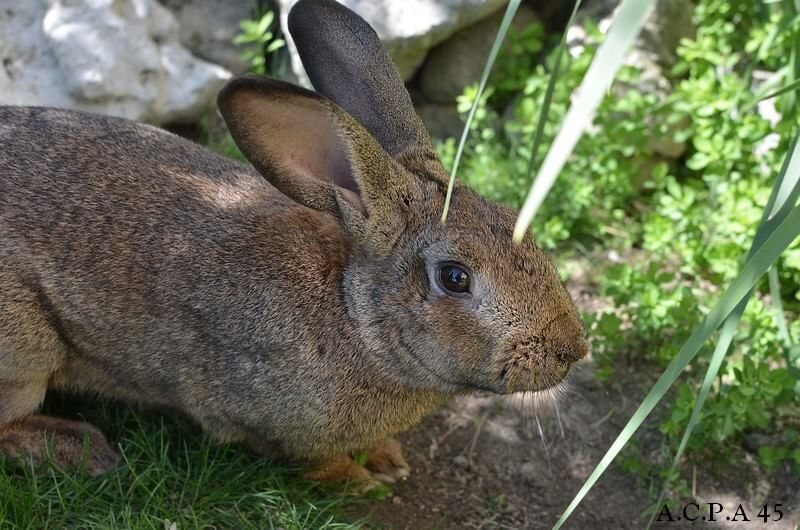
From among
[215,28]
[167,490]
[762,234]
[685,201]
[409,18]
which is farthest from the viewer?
[215,28]

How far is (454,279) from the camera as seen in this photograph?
2.94m

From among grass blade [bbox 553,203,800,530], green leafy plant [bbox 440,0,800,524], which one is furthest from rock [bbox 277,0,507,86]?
grass blade [bbox 553,203,800,530]

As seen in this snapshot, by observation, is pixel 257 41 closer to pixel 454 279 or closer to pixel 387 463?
pixel 387 463

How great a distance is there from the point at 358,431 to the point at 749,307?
159 cm

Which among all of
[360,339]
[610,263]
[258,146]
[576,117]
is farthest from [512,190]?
[576,117]

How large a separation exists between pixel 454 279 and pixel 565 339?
38 centimetres

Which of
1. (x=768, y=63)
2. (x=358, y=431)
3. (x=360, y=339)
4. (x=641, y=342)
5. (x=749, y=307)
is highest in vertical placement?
(x=768, y=63)

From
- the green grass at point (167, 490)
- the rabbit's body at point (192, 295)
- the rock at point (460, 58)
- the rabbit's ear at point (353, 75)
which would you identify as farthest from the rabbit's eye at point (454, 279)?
the rock at point (460, 58)

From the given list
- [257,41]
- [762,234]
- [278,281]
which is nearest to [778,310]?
[762,234]

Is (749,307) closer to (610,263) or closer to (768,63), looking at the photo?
(610,263)

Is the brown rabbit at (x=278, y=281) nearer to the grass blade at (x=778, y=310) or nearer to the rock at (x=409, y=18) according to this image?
the grass blade at (x=778, y=310)

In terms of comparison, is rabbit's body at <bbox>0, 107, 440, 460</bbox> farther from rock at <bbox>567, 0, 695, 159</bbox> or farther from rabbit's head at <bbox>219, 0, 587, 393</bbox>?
rock at <bbox>567, 0, 695, 159</bbox>

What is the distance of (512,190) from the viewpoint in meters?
4.86

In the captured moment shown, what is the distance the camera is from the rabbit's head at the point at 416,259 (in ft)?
9.37
